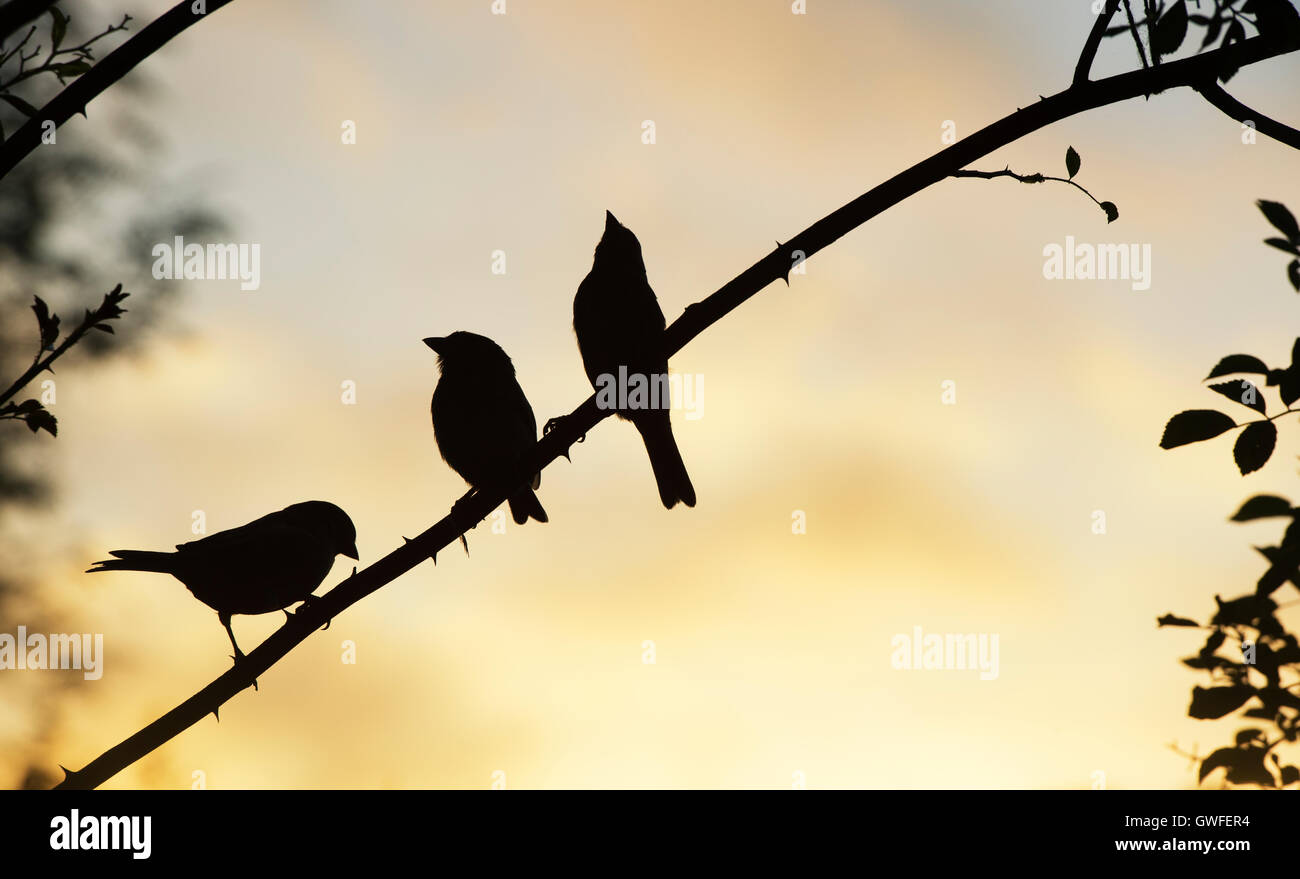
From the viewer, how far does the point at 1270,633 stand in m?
2.14

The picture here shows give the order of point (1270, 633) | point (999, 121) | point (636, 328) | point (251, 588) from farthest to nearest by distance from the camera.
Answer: point (636, 328) < point (251, 588) < point (999, 121) < point (1270, 633)

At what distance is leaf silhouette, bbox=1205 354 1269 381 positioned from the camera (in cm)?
208

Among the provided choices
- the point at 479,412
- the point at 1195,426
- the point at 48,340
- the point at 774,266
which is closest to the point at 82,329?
the point at 48,340

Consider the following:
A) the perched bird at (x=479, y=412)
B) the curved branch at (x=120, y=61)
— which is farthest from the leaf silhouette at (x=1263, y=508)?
the perched bird at (x=479, y=412)

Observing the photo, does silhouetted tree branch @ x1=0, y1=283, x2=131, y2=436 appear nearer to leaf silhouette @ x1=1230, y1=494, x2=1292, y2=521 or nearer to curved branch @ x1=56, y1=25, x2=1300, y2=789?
curved branch @ x1=56, y1=25, x2=1300, y2=789

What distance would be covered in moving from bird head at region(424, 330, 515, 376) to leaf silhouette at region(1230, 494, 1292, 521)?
4.58m

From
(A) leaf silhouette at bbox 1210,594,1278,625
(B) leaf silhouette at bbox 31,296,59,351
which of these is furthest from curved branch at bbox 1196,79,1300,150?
(B) leaf silhouette at bbox 31,296,59,351

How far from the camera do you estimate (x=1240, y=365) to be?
2.10 m

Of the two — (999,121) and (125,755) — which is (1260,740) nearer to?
(999,121)

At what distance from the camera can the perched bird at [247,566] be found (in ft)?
15.3

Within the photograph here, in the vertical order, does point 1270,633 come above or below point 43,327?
below
